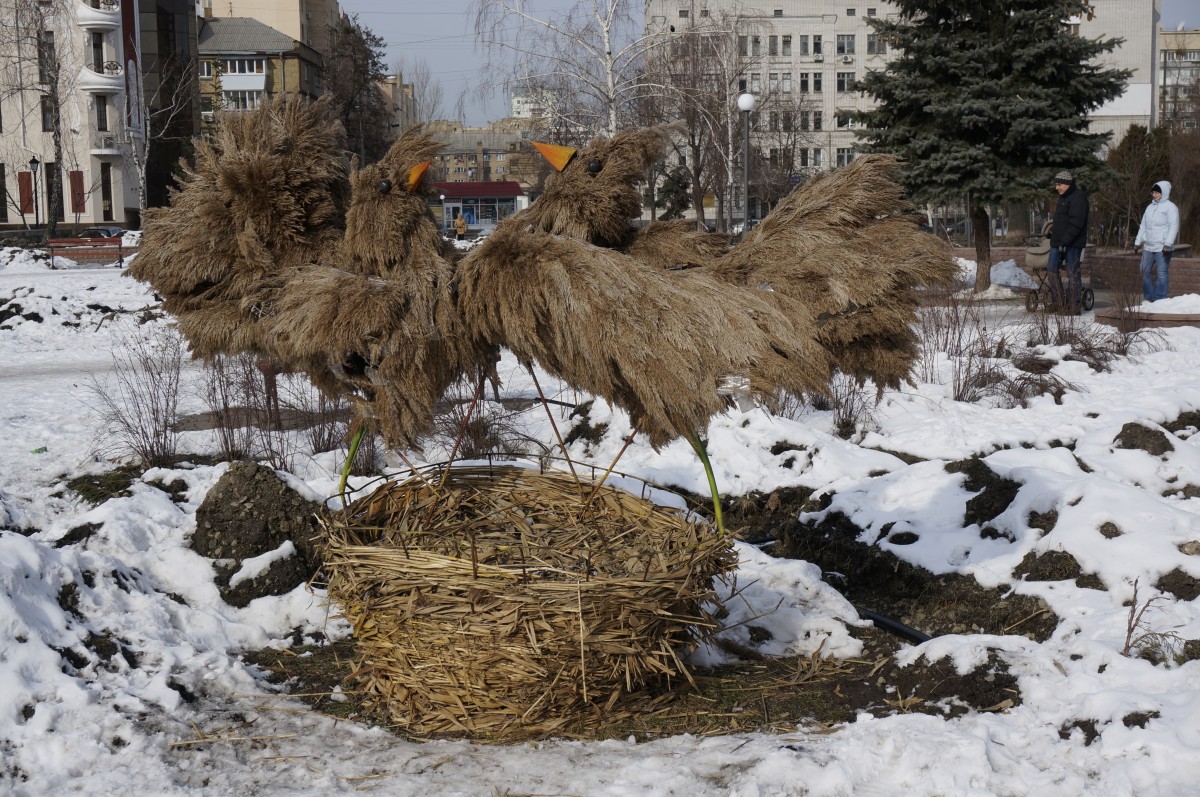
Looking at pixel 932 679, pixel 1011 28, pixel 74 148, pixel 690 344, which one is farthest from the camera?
pixel 74 148

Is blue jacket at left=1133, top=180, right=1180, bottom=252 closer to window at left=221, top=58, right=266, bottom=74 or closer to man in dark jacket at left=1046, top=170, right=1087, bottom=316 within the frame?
A: man in dark jacket at left=1046, top=170, right=1087, bottom=316

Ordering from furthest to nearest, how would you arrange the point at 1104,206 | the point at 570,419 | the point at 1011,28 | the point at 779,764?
the point at 1104,206
the point at 1011,28
the point at 570,419
the point at 779,764

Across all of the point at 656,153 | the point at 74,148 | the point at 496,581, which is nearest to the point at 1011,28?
the point at 656,153

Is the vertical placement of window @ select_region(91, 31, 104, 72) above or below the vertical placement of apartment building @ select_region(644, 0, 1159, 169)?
below

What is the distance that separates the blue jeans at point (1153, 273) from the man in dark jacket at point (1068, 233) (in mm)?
1536

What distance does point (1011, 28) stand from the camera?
1683 centimetres

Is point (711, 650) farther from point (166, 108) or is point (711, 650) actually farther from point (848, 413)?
point (166, 108)

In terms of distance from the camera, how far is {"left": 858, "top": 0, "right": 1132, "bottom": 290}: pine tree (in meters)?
16.6

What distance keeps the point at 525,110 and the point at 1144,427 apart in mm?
18347

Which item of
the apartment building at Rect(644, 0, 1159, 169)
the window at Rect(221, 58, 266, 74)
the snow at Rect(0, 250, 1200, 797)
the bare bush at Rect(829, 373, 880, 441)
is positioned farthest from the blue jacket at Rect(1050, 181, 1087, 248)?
the window at Rect(221, 58, 266, 74)

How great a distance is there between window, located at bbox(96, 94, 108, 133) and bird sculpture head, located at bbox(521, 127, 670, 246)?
144 feet

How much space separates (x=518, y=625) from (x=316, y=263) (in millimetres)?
1551

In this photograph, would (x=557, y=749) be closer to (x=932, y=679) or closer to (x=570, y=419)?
(x=932, y=679)

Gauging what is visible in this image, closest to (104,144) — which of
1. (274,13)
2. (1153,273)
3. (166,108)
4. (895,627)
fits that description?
(166,108)
